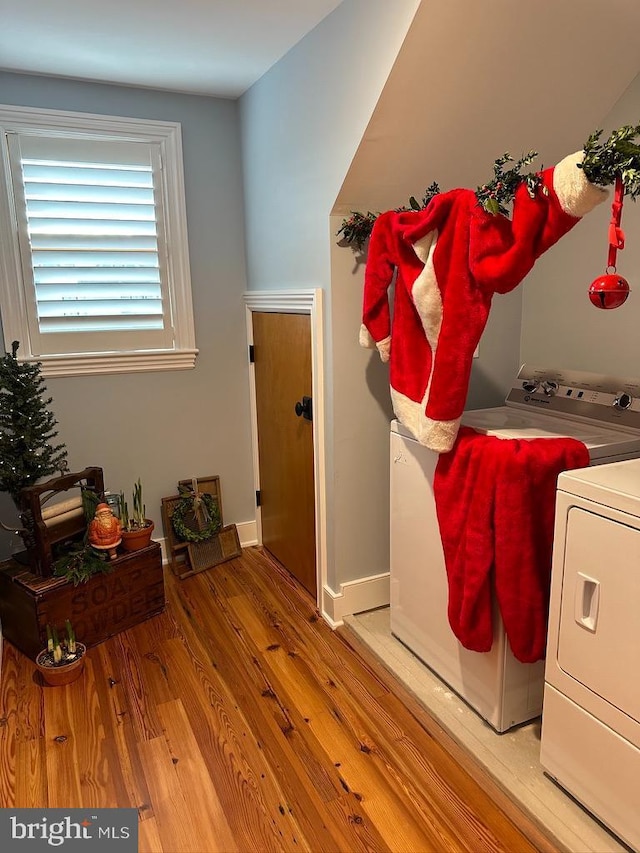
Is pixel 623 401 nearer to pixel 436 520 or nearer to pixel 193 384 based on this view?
pixel 436 520

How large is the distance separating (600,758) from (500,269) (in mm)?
1274

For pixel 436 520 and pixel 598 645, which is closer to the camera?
pixel 598 645

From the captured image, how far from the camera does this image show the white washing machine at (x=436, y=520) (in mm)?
1860

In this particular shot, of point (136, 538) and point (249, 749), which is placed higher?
point (136, 538)

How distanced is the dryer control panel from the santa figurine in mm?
1690

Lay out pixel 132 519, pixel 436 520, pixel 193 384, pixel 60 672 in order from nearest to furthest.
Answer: pixel 436 520, pixel 60 672, pixel 132 519, pixel 193 384

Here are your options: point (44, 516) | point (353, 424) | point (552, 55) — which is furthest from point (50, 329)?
point (552, 55)

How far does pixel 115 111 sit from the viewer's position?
2.74 m

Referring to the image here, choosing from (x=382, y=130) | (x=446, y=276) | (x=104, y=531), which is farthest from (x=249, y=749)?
(x=382, y=130)

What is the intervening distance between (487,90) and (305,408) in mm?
1383

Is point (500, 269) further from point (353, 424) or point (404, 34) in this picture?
point (353, 424)

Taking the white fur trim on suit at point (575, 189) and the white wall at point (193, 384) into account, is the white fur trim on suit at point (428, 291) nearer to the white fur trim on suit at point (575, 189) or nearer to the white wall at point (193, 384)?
the white fur trim on suit at point (575, 189)

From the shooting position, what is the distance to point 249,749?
1894 millimetres

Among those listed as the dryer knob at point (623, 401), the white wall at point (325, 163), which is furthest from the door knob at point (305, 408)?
the dryer knob at point (623, 401)
